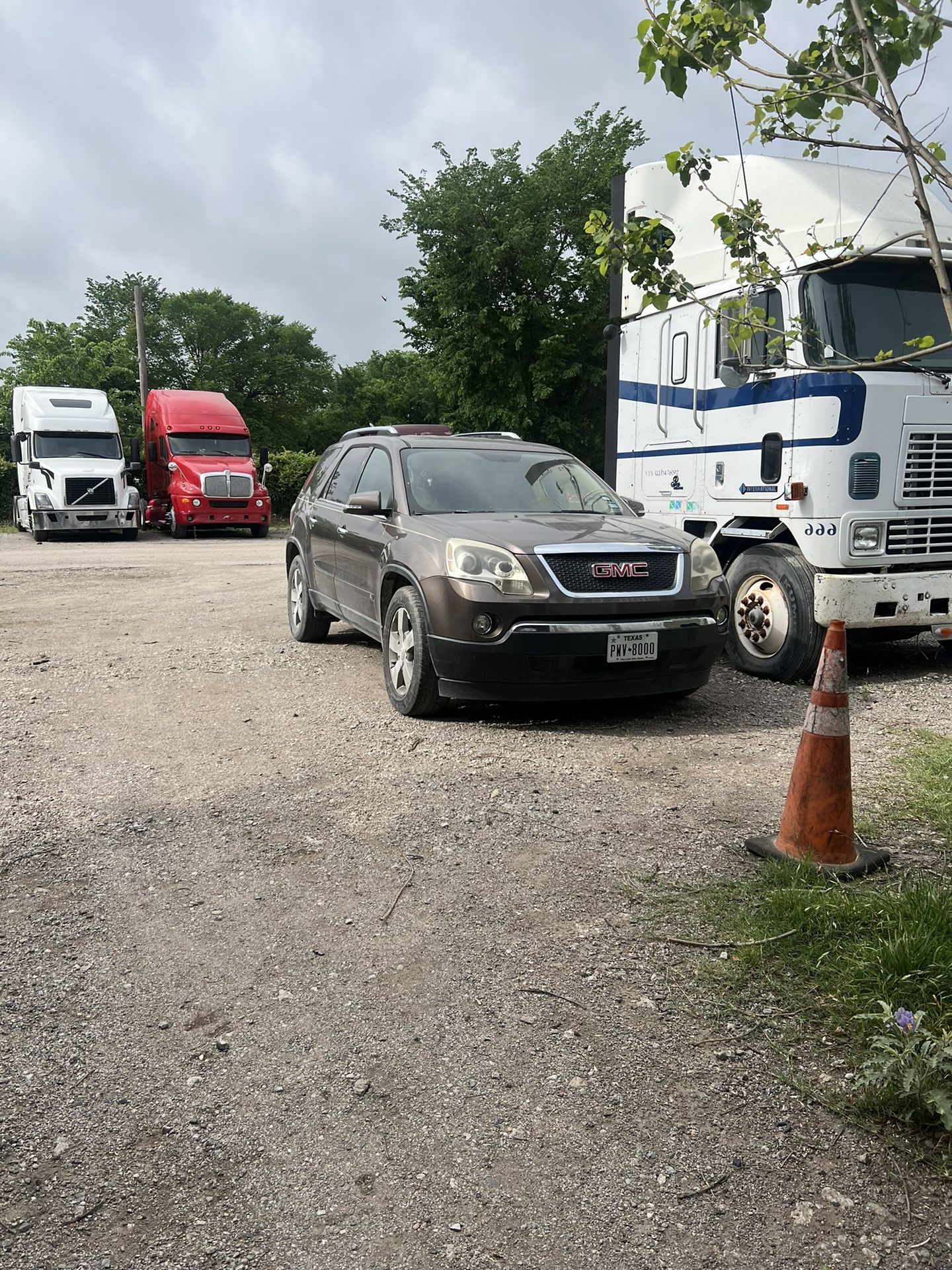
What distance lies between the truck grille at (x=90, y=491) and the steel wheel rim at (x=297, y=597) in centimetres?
1637

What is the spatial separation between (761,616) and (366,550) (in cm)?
295

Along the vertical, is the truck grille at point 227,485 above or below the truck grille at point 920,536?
above

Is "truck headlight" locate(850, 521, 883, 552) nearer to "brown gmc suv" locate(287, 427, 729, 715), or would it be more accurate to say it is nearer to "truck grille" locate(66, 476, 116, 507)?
"brown gmc suv" locate(287, 427, 729, 715)

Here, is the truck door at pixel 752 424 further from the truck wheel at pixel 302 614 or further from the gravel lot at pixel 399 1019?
the truck wheel at pixel 302 614

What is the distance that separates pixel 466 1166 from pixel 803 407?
608cm

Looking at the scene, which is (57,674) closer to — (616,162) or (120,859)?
(120,859)

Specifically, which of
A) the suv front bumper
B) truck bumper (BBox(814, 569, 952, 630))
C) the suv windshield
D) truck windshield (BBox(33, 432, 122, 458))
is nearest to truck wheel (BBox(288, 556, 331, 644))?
the suv windshield

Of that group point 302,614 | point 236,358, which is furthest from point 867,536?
point 236,358

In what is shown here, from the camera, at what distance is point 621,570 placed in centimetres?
629

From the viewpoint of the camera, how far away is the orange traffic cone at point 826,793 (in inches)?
159

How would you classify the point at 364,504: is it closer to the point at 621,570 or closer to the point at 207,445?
the point at 621,570

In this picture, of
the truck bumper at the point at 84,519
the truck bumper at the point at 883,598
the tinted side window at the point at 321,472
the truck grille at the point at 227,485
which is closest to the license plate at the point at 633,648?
the truck bumper at the point at 883,598

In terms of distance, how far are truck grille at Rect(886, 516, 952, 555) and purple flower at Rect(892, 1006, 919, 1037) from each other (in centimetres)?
525

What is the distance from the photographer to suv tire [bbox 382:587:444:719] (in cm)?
630
